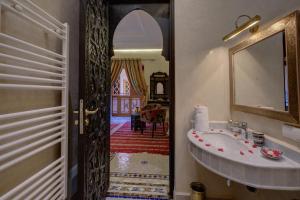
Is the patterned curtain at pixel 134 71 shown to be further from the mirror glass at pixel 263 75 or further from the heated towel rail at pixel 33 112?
the heated towel rail at pixel 33 112

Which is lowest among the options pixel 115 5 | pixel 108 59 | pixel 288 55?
pixel 288 55

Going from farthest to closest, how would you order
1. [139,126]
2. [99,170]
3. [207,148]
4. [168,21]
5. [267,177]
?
1. [139,126]
2. [168,21]
3. [99,170]
4. [207,148]
5. [267,177]

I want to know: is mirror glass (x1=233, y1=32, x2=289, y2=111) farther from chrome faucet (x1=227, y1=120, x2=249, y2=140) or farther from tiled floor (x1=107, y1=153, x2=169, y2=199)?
tiled floor (x1=107, y1=153, x2=169, y2=199)

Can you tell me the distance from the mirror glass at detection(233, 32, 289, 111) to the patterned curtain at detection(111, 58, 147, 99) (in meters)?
5.23

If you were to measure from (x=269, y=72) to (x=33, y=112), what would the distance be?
178 centimetres

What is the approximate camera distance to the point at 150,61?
694cm

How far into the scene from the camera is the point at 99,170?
6.03 feet

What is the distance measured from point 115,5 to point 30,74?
5.11 feet

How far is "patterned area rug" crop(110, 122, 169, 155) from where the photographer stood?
11.7 feet

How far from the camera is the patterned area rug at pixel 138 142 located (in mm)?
3563

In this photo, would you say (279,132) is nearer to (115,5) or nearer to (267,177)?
(267,177)

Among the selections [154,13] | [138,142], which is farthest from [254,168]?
[138,142]

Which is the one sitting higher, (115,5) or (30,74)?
(115,5)

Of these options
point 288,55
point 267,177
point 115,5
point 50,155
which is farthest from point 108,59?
point 267,177
